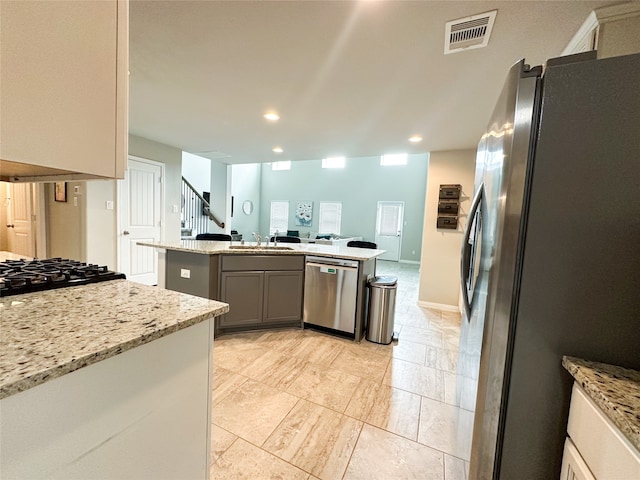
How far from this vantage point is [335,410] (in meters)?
1.85

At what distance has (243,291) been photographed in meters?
2.85

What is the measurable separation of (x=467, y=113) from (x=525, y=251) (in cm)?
248

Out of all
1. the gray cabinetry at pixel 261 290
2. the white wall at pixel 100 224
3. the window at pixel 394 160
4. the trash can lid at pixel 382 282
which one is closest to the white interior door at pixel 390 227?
the window at pixel 394 160

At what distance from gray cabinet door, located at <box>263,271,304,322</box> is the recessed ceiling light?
172 centimetres

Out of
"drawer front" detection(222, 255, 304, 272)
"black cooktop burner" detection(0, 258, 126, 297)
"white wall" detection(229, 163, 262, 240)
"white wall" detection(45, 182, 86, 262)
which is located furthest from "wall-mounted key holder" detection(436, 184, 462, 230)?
"white wall" detection(229, 163, 262, 240)

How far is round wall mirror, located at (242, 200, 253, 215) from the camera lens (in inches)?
426

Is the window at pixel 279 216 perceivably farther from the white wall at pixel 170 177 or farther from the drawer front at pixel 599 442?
the drawer front at pixel 599 442

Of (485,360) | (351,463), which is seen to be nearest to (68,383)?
(485,360)

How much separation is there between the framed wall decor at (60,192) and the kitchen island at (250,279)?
214 cm

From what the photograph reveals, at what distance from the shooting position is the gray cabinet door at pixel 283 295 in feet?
9.72

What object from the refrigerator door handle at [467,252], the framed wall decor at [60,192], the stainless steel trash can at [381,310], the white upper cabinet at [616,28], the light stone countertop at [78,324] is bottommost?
the stainless steel trash can at [381,310]

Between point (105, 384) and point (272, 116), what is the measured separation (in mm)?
3010

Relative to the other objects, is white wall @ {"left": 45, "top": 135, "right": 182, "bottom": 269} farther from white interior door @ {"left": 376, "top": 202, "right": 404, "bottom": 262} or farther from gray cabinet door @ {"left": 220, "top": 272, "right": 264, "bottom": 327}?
white interior door @ {"left": 376, "top": 202, "right": 404, "bottom": 262}

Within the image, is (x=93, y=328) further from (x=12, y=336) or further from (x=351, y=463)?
(x=351, y=463)
